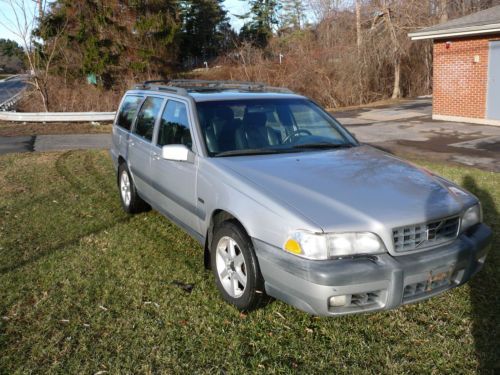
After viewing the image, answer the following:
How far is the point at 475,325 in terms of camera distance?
356 centimetres

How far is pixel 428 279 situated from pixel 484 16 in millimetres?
14967

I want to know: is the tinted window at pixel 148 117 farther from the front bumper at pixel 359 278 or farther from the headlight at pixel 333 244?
the headlight at pixel 333 244

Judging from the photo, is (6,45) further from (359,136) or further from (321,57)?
(359,136)

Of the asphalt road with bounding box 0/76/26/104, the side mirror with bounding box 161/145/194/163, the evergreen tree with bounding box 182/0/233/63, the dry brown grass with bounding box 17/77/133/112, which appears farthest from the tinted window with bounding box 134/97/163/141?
the evergreen tree with bounding box 182/0/233/63

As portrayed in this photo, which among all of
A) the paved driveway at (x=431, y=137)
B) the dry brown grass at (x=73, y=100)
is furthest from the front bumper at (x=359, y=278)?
the dry brown grass at (x=73, y=100)

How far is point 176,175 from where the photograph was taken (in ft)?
15.6

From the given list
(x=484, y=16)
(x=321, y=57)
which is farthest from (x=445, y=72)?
(x=321, y=57)

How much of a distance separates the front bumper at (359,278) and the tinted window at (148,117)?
2649 millimetres

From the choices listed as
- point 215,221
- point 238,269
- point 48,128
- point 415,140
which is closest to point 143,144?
point 215,221

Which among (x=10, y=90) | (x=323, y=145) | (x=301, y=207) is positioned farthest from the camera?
(x=10, y=90)

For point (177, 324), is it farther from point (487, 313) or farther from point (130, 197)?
point (130, 197)

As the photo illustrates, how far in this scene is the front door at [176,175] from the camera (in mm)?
4477

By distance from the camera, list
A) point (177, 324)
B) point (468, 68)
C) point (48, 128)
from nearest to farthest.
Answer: point (177, 324) < point (468, 68) < point (48, 128)

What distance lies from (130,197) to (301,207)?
3585 mm
